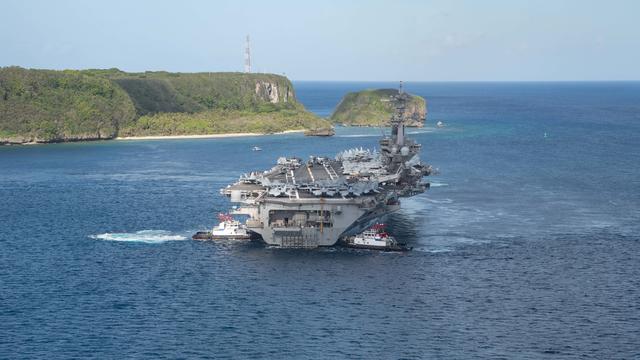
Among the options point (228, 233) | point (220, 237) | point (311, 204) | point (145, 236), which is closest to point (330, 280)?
point (311, 204)

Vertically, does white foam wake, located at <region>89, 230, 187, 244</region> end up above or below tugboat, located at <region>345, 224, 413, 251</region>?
below

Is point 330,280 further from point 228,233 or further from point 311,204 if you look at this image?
point 228,233

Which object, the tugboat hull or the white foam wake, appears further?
the white foam wake

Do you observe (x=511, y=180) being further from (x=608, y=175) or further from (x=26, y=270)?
(x=26, y=270)

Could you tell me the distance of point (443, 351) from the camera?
57219mm

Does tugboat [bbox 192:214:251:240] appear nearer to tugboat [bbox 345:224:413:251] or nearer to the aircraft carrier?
the aircraft carrier

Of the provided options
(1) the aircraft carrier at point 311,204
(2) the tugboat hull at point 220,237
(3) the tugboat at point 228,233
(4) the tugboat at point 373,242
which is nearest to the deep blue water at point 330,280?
(4) the tugboat at point 373,242

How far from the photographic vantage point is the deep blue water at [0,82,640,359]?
2314 inches

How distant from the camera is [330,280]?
239 feet

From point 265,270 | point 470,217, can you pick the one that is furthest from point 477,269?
point 470,217

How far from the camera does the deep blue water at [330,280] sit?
58781mm

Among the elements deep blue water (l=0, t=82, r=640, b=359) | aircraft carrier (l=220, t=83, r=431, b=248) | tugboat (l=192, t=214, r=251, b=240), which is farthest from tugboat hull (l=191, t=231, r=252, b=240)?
aircraft carrier (l=220, t=83, r=431, b=248)

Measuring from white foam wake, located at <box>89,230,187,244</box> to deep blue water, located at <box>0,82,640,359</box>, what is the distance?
229mm

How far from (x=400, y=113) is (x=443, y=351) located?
184 feet
